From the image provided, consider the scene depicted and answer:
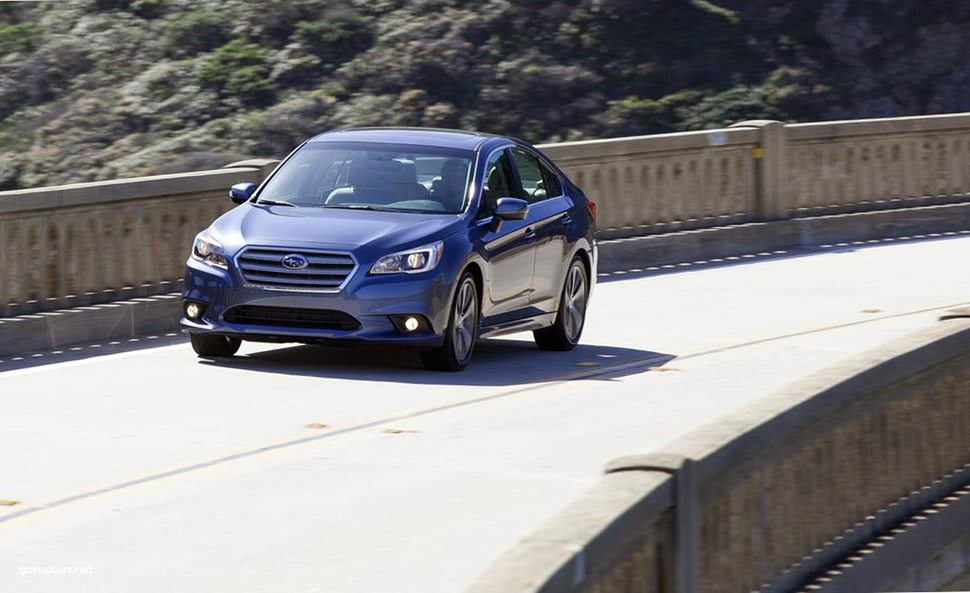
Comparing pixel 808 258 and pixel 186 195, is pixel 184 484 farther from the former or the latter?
pixel 808 258

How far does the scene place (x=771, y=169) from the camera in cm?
2219

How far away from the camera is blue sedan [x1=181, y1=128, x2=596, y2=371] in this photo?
12555 mm

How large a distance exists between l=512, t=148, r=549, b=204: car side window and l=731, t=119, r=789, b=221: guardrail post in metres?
7.71

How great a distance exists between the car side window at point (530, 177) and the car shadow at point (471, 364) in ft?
3.90

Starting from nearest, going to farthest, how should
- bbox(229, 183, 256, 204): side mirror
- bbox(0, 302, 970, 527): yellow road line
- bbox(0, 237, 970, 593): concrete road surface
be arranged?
bbox(0, 237, 970, 593): concrete road surface, bbox(0, 302, 970, 527): yellow road line, bbox(229, 183, 256, 204): side mirror

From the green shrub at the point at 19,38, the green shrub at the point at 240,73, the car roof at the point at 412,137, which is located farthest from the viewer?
the green shrub at the point at 19,38

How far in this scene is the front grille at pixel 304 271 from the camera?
12.5m

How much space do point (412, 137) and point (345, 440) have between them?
162 inches

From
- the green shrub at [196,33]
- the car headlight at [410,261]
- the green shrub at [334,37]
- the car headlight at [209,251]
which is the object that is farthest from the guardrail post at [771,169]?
the green shrub at [196,33]

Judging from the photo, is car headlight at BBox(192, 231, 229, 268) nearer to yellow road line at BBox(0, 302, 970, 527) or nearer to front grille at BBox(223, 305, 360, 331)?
front grille at BBox(223, 305, 360, 331)

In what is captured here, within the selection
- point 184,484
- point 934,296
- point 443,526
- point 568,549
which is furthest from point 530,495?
point 934,296

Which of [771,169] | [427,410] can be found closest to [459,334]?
[427,410]

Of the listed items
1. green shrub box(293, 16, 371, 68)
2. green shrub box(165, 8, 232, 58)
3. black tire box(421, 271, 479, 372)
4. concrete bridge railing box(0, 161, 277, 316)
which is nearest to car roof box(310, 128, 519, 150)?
black tire box(421, 271, 479, 372)

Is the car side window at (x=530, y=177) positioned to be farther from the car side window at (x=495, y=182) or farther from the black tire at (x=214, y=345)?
the black tire at (x=214, y=345)
